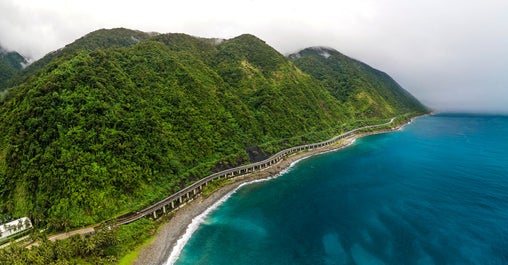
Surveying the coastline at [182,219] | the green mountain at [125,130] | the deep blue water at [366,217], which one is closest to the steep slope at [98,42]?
the green mountain at [125,130]

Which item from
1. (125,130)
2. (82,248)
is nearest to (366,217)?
(82,248)

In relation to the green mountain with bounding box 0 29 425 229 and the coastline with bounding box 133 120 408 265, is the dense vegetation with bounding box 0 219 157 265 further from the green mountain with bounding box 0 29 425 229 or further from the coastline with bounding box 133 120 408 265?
the green mountain with bounding box 0 29 425 229

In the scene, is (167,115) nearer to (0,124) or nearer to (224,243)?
(0,124)

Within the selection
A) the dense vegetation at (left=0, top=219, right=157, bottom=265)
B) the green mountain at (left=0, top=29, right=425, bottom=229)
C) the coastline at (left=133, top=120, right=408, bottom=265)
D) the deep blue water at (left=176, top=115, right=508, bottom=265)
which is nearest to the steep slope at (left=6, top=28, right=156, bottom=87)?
the green mountain at (left=0, top=29, right=425, bottom=229)

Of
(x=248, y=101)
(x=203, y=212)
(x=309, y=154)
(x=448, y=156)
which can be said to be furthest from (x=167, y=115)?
(x=448, y=156)

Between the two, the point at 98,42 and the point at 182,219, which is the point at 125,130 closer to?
the point at 182,219
